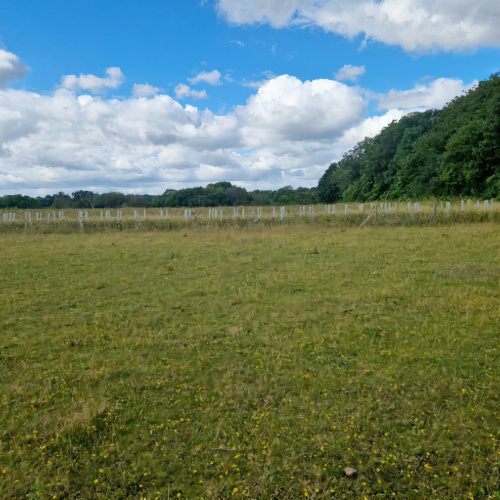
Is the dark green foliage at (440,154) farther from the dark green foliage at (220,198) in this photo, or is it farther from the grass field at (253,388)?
the grass field at (253,388)

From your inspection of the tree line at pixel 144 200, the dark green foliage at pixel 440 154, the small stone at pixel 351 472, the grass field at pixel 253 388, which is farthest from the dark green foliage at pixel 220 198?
the small stone at pixel 351 472

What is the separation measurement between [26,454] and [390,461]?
2872 mm

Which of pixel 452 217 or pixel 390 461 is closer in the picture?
pixel 390 461

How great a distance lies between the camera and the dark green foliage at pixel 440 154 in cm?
4138

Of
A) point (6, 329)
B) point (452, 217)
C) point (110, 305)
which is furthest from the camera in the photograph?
point (452, 217)

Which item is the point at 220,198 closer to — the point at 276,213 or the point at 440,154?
the point at 440,154

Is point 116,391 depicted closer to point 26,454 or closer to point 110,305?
point 26,454

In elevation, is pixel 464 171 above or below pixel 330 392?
above

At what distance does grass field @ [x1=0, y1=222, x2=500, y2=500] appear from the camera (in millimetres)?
3080

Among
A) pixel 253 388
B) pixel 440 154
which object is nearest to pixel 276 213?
pixel 253 388

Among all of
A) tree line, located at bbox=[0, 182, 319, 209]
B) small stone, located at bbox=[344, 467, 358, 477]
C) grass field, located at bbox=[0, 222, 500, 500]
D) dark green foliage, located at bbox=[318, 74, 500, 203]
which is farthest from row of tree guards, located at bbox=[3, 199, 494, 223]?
tree line, located at bbox=[0, 182, 319, 209]

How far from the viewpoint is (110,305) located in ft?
25.1

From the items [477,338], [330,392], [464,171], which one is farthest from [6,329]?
[464,171]

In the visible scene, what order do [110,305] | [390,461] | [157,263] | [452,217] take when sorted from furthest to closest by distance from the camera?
[452,217]
[157,263]
[110,305]
[390,461]
